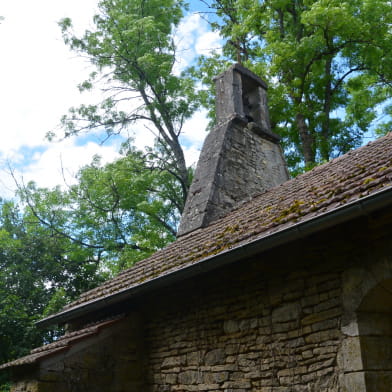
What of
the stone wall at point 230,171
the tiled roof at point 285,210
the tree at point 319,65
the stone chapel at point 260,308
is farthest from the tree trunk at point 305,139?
the stone chapel at point 260,308

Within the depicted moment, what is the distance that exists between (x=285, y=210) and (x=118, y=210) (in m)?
11.2

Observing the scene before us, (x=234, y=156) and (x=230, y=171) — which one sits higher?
(x=234, y=156)

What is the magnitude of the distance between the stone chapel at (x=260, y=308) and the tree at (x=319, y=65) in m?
6.48

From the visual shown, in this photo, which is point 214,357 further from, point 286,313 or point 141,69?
point 141,69

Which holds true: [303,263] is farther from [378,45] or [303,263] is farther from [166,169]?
[166,169]

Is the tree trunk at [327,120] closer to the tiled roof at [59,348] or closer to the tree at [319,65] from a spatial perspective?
the tree at [319,65]

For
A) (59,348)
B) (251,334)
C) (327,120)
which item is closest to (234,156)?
(251,334)

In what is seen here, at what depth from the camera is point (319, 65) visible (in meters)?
14.2

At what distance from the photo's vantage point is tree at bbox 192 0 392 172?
13.0m

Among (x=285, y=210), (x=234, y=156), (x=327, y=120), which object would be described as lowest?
(x=285, y=210)

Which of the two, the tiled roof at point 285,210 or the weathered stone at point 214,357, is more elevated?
the tiled roof at point 285,210

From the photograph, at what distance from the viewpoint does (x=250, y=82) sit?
10.9m

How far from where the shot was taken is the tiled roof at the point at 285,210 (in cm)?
445

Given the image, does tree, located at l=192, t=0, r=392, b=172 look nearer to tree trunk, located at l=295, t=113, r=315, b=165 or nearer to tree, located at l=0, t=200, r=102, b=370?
tree trunk, located at l=295, t=113, r=315, b=165
